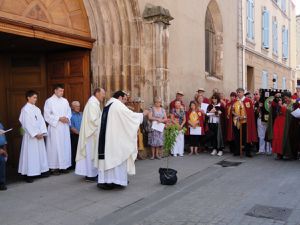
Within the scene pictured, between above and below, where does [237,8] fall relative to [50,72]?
above

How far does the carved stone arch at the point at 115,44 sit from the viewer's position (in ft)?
29.3

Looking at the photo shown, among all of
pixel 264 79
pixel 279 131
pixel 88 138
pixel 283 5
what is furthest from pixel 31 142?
pixel 283 5

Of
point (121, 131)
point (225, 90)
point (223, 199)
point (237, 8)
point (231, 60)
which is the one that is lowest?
point (223, 199)

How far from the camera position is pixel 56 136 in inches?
298

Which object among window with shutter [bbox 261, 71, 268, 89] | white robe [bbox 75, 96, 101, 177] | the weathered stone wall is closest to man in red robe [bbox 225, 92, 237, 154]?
the weathered stone wall

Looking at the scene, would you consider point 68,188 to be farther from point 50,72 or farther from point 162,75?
point 162,75

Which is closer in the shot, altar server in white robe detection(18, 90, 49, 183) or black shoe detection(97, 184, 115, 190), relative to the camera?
black shoe detection(97, 184, 115, 190)

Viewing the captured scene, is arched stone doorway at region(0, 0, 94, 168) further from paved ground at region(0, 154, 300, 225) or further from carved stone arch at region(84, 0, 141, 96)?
paved ground at region(0, 154, 300, 225)

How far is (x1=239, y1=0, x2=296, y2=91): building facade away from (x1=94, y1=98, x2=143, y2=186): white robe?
12031 mm

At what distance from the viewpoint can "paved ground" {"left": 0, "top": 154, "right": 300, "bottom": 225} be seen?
4930 mm

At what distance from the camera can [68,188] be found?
657 cm

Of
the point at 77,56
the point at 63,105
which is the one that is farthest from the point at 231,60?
the point at 63,105

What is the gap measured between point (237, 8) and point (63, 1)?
11.0 meters

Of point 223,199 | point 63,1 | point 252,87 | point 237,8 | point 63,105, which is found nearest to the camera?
point 223,199
